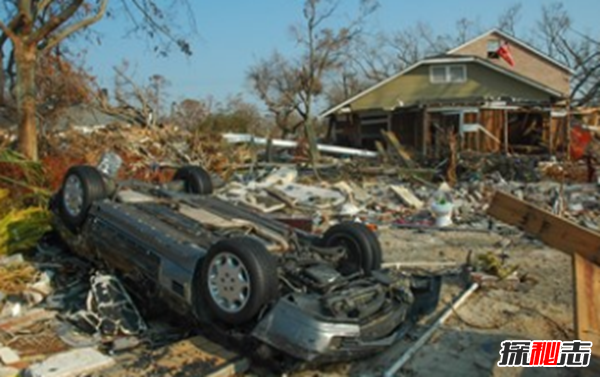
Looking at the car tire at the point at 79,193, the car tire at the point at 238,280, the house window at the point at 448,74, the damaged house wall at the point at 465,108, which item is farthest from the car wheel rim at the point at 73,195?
the house window at the point at 448,74

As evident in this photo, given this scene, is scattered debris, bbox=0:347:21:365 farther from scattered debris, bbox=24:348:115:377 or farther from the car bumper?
the car bumper

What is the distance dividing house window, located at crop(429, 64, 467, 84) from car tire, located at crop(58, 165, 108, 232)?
25.4 meters

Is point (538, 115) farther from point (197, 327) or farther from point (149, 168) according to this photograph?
point (197, 327)

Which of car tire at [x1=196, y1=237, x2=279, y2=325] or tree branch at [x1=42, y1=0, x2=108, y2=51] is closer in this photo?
car tire at [x1=196, y1=237, x2=279, y2=325]

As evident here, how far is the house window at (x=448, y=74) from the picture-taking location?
29359mm

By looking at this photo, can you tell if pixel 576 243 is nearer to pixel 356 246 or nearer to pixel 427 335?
pixel 427 335

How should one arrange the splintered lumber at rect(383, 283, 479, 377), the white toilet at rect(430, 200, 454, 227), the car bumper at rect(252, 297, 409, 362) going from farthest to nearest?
the white toilet at rect(430, 200, 454, 227) < the splintered lumber at rect(383, 283, 479, 377) < the car bumper at rect(252, 297, 409, 362)

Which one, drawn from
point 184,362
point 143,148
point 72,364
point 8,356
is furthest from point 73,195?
point 143,148

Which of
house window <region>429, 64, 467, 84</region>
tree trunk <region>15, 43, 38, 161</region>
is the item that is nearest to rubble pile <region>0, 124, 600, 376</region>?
tree trunk <region>15, 43, 38, 161</region>

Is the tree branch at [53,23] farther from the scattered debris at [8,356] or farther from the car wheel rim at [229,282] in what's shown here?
the car wheel rim at [229,282]

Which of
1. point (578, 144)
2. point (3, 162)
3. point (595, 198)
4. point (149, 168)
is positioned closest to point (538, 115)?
point (578, 144)

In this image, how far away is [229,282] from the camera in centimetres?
470

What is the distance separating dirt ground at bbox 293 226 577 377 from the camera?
4.80 m

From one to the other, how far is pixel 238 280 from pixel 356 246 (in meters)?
1.54
